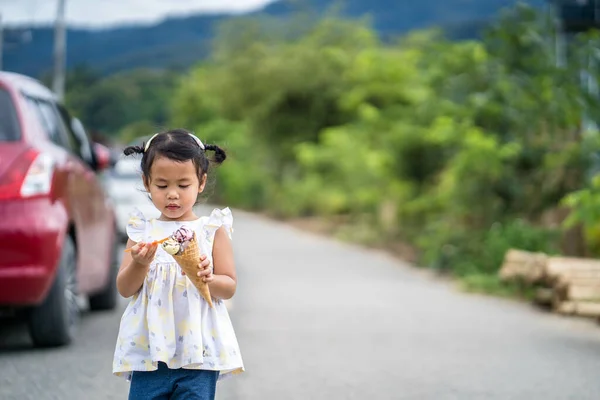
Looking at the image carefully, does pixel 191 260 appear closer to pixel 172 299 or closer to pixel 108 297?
pixel 172 299

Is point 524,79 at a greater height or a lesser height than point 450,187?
greater

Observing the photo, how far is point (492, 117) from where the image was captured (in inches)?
621

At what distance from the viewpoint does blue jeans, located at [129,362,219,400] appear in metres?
4.01

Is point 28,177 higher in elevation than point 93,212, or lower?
higher

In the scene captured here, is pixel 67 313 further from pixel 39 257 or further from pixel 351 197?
pixel 351 197

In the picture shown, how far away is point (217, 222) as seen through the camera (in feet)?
13.6

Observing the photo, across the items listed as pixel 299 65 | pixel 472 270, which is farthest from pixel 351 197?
pixel 472 270

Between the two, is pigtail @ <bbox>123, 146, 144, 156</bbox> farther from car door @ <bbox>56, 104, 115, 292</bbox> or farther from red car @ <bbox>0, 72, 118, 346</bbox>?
car door @ <bbox>56, 104, 115, 292</bbox>

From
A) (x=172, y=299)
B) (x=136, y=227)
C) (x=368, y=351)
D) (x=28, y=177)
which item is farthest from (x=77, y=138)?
(x=172, y=299)

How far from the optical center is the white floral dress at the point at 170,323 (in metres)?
3.98

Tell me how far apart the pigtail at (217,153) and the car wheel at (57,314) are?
12.7 ft

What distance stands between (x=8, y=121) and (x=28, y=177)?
60 cm

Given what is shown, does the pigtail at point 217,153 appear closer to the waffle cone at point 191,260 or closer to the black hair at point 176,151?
the black hair at point 176,151

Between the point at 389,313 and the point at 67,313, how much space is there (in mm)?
4100
